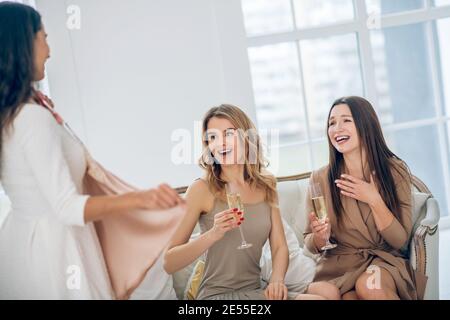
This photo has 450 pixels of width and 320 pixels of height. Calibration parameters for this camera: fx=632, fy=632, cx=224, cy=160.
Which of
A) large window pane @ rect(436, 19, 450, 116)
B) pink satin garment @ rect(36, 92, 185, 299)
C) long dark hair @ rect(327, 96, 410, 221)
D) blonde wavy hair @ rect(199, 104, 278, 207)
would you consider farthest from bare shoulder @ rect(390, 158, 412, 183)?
large window pane @ rect(436, 19, 450, 116)

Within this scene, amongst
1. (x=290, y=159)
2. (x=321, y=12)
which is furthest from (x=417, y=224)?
(x=321, y=12)

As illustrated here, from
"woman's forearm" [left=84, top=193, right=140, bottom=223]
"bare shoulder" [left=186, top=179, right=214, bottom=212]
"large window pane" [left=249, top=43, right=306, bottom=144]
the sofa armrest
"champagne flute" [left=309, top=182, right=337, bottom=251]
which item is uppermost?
"large window pane" [left=249, top=43, right=306, bottom=144]

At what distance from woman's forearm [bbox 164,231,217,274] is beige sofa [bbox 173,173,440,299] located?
13.4 inches

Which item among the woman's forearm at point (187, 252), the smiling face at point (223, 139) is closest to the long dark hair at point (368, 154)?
the smiling face at point (223, 139)

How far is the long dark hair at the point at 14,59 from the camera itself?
5.02 ft

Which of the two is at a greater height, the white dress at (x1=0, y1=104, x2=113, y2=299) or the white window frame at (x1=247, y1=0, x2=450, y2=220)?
the white window frame at (x1=247, y1=0, x2=450, y2=220)

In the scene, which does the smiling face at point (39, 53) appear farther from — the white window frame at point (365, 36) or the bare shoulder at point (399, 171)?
the white window frame at point (365, 36)

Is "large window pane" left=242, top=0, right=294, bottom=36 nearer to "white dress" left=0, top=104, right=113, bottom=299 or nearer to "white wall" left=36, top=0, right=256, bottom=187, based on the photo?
"white wall" left=36, top=0, right=256, bottom=187

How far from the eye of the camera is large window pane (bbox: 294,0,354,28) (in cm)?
327

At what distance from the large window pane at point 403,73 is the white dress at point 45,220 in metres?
2.30

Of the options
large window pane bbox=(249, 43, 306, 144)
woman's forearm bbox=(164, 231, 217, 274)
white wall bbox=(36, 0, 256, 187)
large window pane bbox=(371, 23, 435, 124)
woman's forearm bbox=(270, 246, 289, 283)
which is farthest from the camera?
large window pane bbox=(371, 23, 435, 124)

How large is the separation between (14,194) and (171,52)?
1.51m

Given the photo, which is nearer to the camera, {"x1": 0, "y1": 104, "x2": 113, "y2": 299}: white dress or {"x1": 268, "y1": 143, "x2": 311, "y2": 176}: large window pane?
{"x1": 0, "y1": 104, "x2": 113, "y2": 299}: white dress
